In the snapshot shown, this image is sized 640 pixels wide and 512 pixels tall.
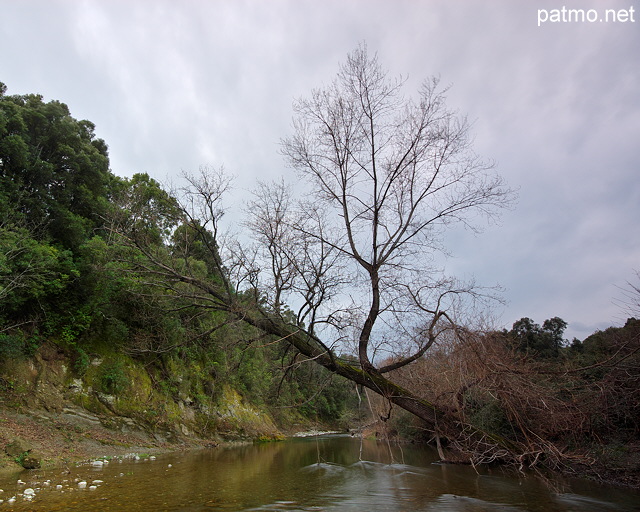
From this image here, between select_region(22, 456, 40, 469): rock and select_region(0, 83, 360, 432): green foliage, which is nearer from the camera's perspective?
select_region(22, 456, 40, 469): rock

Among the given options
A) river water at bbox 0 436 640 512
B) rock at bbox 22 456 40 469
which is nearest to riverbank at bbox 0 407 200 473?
rock at bbox 22 456 40 469

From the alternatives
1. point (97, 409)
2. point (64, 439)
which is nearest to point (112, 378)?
point (97, 409)

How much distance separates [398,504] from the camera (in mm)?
7230

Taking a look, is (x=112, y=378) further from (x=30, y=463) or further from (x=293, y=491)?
(x=293, y=491)

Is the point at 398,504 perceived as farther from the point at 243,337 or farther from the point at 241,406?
the point at 241,406

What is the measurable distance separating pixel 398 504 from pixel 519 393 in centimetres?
378

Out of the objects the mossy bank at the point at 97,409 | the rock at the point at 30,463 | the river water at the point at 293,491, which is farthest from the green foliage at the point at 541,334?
the rock at the point at 30,463

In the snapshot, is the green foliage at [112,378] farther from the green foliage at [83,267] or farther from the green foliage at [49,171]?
the green foliage at [49,171]

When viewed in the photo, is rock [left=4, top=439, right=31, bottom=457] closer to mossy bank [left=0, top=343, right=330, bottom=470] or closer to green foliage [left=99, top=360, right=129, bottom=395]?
mossy bank [left=0, top=343, right=330, bottom=470]

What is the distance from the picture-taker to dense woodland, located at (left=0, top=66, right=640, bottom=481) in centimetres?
941

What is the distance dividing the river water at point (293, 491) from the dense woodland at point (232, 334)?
0.80 m

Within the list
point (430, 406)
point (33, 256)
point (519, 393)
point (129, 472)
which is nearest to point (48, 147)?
point (33, 256)

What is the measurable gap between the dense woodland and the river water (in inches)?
31.5

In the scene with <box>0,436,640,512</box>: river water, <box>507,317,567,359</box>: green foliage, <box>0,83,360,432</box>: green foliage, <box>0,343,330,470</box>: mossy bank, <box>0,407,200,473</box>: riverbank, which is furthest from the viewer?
<box>507,317,567,359</box>: green foliage
